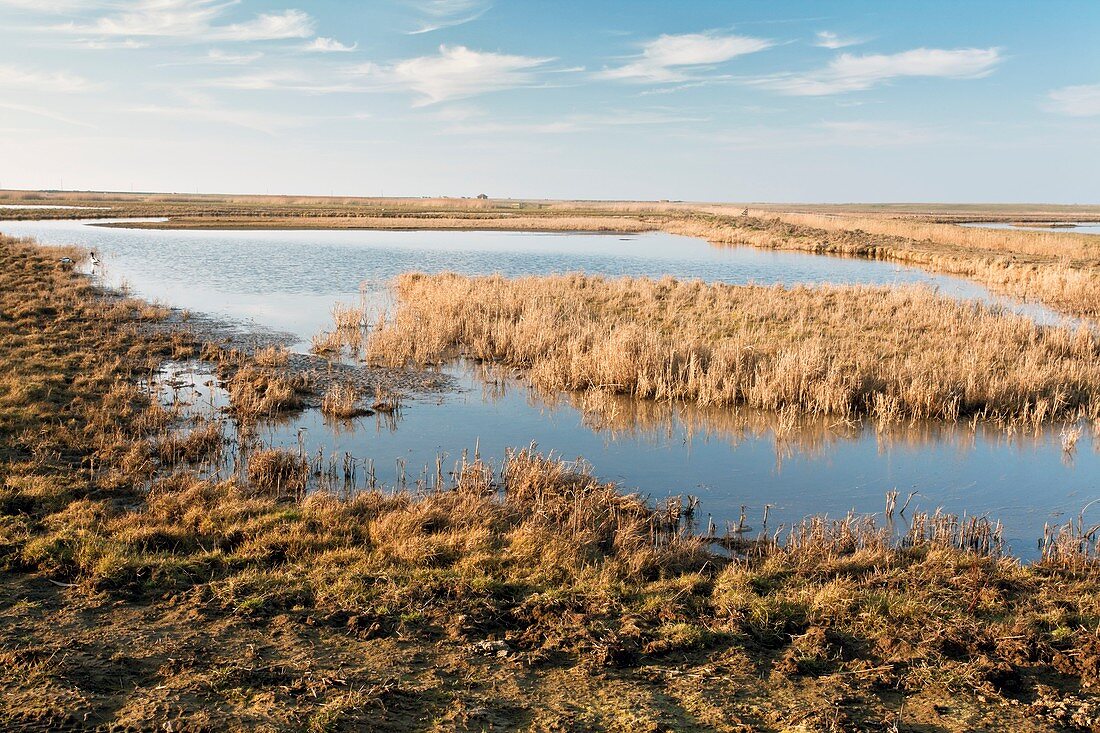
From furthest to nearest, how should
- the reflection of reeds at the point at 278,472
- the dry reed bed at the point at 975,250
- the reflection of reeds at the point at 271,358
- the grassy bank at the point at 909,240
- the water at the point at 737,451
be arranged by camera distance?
the grassy bank at the point at 909,240, the dry reed bed at the point at 975,250, the reflection of reeds at the point at 271,358, the water at the point at 737,451, the reflection of reeds at the point at 278,472

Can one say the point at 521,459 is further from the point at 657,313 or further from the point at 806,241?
the point at 806,241

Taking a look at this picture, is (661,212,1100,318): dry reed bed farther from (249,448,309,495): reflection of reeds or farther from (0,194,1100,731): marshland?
(249,448,309,495): reflection of reeds

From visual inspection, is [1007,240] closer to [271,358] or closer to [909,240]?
[909,240]

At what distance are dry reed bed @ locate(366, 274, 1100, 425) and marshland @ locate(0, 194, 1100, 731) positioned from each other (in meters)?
0.11

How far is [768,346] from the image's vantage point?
57.1 ft

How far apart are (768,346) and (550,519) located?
10.2 metres

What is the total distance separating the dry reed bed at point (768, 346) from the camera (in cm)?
1437

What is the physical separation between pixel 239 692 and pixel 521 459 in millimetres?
5466

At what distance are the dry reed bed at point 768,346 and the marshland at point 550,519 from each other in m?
0.11

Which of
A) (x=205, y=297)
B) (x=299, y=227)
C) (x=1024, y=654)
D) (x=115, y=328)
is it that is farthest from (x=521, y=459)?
(x=299, y=227)

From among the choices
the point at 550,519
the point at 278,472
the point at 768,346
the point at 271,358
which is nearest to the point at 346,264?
the point at 271,358

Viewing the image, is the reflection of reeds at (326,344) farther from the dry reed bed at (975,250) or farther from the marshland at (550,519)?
the dry reed bed at (975,250)

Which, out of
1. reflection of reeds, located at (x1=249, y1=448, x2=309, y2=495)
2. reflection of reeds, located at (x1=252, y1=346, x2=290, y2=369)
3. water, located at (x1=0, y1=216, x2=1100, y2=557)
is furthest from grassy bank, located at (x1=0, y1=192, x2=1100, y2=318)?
reflection of reeds, located at (x1=249, y1=448, x2=309, y2=495)

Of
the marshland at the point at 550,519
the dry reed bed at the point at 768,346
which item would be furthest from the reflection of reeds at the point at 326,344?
the dry reed bed at the point at 768,346
